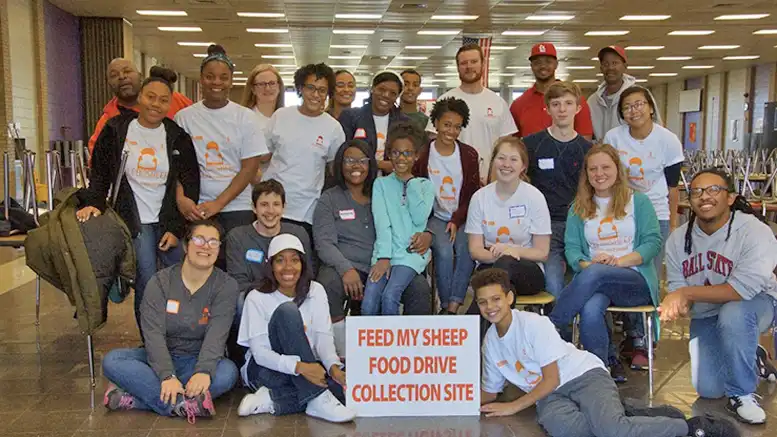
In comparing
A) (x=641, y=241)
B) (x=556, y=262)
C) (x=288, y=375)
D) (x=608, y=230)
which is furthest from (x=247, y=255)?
(x=641, y=241)

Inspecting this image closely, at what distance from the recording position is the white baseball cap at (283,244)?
3.56 metres

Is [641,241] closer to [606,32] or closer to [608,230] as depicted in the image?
[608,230]

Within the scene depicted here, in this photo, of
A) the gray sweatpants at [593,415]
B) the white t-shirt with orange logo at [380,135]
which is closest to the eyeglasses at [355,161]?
the white t-shirt with orange logo at [380,135]

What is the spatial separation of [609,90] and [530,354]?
2.68 meters

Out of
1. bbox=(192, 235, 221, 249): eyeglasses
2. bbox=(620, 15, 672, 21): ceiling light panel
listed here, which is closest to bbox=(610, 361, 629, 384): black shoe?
bbox=(192, 235, 221, 249): eyeglasses

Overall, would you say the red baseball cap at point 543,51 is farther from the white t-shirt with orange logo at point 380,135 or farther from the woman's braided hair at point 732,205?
the woman's braided hair at point 732,205

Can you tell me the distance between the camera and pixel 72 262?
381 cm

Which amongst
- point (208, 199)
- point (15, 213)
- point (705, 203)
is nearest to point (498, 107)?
point (705, 203)

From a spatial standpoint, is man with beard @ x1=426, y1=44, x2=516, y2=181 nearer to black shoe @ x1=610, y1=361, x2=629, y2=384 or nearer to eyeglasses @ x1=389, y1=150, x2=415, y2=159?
eyeglasses @ x1=389, y1=150, x2=415, y2=159

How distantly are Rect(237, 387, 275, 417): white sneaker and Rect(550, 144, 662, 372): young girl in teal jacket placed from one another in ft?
4.93

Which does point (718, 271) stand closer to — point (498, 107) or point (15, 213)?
point (498, 107)

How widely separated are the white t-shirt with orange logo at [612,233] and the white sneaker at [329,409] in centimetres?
156

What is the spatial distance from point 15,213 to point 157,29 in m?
11.0

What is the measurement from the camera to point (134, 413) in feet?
11.6
